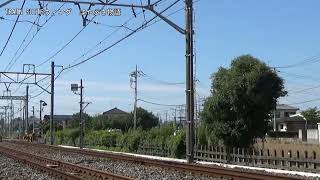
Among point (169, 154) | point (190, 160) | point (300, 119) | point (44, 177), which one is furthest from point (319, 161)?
point (300, 119)

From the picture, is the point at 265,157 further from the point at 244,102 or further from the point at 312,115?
the point at 312,115

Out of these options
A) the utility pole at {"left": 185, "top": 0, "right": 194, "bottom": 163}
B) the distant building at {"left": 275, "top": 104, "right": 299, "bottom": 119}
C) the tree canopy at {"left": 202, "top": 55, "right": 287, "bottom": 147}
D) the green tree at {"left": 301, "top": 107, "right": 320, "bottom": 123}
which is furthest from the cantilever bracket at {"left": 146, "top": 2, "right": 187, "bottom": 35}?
the distant building at {"left": 275, "top": 104, "right": 299, "bottom": 119}

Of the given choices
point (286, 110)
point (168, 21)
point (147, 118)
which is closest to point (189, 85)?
point (168, 21)

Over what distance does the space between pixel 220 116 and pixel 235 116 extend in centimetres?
86

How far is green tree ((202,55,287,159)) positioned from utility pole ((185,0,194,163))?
3603 mm

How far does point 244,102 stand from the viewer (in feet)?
105

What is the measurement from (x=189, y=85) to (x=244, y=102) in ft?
14.9

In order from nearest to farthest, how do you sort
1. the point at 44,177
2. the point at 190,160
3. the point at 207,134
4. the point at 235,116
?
1. the point at 44,177
2. the point at 190,160
3. the point at 235,116
4. the point at 207,134

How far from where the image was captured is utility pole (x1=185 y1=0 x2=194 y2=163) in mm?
28380

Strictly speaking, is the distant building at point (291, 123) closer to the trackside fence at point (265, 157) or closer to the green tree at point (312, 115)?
the green tree at point (312, 115)

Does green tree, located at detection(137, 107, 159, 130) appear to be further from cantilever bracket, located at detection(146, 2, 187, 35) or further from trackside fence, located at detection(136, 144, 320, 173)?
cantilever bracket, located at detection(146, 2, 187, 35)

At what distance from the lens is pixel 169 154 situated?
130 ft

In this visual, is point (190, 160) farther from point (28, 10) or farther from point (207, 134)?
point (28, 10)

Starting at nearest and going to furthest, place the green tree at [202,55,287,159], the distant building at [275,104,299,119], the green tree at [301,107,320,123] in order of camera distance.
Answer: the green tree at [202,55,287,159], the green tree at [301,107,320,123], the distant building at [275,104,299,119]
